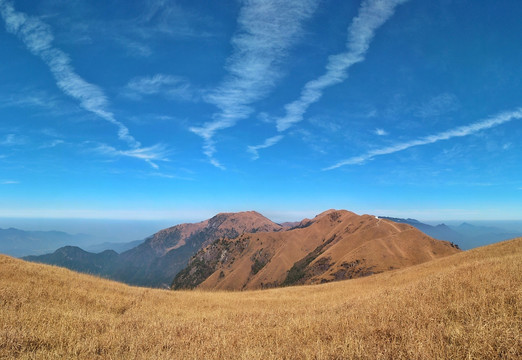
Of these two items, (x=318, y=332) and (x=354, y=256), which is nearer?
(x=318, y=332)

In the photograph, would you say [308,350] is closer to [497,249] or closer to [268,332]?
[268,332]

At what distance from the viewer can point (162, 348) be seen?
618cm

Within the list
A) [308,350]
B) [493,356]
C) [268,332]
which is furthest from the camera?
[268,332]

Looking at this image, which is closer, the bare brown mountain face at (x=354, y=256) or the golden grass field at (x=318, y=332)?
the golden grass field at (x=318, y=332)

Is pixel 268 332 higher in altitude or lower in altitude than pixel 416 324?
lower

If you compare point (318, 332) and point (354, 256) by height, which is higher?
point (318, 332)

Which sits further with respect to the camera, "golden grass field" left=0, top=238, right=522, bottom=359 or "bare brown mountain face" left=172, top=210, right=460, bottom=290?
"bare brown mountain face" left=172, top=210, right=460, bottom=290

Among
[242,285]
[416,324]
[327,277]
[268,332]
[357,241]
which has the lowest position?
[242,285]

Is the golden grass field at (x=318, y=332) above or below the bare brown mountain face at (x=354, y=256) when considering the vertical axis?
above

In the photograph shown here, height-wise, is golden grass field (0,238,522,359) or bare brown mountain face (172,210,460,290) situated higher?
golden grass field (0,238,522,359)

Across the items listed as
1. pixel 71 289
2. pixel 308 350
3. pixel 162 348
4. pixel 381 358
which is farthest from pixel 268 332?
pixel 71 289

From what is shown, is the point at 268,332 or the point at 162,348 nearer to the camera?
the point at 162,348

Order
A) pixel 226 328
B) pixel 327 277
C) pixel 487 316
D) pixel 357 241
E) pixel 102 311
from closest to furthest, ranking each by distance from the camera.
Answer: pixel 487 316 → pixel 226 328 → pixel 102 311 → pixel 327 277 → pixel 357 241

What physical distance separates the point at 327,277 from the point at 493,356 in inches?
4060
